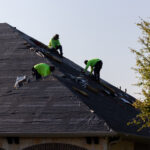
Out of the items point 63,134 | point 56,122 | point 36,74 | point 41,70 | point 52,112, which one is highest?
point 41,70

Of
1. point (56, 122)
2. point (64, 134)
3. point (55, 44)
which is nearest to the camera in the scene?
point (64, 134)

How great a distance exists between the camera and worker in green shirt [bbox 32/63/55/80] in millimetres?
19438

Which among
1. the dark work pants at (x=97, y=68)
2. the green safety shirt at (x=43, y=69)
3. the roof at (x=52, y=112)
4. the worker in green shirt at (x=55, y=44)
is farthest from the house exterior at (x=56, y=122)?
the worker in green shirt at (x=55, y=44)

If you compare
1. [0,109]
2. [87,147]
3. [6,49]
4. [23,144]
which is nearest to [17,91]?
[0,109]

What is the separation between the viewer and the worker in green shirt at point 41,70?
1944 cm

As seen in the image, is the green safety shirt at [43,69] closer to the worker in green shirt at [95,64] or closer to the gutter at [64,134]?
the gutter at [64,134]

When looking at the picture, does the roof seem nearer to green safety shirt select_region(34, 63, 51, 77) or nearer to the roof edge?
the roof edge

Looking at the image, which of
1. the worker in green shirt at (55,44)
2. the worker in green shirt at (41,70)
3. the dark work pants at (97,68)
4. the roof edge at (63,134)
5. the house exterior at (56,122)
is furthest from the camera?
the worker in green shirt at (55,44)

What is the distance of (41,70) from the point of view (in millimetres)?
19547

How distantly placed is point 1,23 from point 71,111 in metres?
13.9

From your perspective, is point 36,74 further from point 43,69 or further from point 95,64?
point 95,64

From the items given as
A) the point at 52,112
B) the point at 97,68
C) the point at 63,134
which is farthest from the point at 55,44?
the point at 63,134

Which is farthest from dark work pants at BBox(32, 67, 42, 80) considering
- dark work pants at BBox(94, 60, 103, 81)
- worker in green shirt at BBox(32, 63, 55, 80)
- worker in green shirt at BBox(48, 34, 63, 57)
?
worker in green shirt at BBox(48, 34, 63, 57)

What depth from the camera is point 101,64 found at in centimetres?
2528
